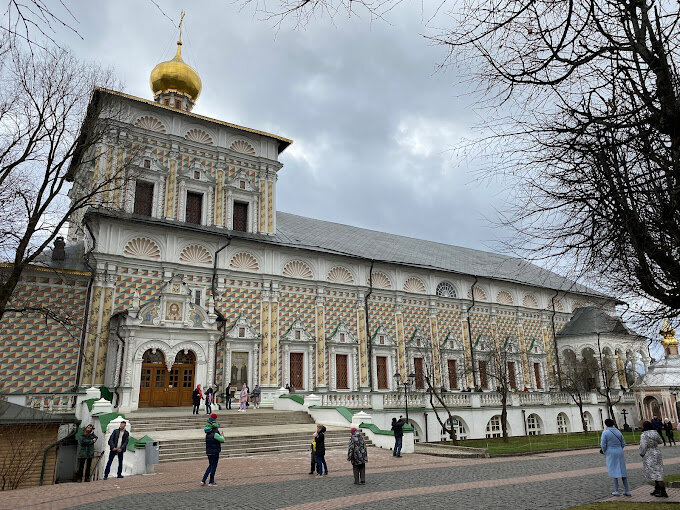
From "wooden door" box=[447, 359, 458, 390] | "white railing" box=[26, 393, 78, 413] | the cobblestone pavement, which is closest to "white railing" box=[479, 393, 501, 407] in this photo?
"wooden door" box=[447, 359, 458, 390]

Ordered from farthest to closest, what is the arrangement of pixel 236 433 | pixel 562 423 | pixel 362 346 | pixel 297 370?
pixel 562 423 < pixel 362 346 < pixel 297 370 < pixel 236 433

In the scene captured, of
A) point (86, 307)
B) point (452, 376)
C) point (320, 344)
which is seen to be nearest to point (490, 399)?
point (452, 376)

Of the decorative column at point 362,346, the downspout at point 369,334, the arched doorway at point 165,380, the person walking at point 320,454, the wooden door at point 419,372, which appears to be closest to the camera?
the person walking at point 320,454

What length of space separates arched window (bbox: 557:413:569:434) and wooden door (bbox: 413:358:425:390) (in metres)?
8.10

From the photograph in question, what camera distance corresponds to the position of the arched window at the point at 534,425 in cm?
2695

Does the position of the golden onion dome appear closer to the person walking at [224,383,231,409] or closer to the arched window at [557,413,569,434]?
the person walking at [224,383,231,409]

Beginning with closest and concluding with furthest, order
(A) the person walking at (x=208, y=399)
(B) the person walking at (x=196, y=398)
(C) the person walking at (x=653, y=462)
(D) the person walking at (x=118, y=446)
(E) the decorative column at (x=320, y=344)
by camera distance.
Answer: (C) the person walking at (x=653, y=462), (D) the person walking at (x=118, y=446), (B) the person walking at (x=196, y=398), (A) the person walking at (x=208, y=399), (E) the decorative column at (x=320, y=344)

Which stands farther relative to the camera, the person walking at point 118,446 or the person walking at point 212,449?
the person walking at point 118,446

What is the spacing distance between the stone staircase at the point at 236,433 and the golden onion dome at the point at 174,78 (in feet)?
53.4

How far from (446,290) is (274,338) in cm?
1210

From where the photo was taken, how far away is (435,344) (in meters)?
28.8

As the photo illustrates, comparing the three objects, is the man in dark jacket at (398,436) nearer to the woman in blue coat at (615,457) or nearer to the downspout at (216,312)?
the woman in blue coat at (615,457)

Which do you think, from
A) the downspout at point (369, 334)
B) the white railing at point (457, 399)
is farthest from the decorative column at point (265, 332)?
the white railing at point (457, 399)

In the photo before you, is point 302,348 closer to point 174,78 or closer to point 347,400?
point 347,400
